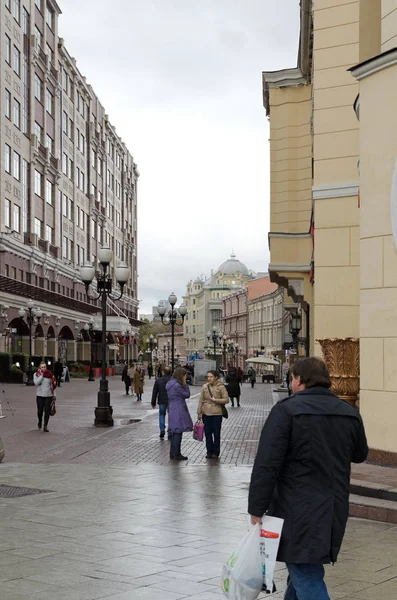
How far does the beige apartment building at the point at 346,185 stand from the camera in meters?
11.2

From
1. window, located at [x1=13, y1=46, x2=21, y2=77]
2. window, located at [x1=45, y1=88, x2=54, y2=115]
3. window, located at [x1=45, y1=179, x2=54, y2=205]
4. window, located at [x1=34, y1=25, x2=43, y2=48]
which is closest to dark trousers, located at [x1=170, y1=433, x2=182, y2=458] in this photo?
window, located at [x1=13, y1=46, x2=21, y2=77]

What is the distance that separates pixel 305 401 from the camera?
465 centimetres

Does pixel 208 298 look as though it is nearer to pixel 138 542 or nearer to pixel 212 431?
pixel 212 431

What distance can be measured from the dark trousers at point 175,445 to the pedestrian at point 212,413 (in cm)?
53

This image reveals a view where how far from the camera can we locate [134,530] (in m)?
8.75

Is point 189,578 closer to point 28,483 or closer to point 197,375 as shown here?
point 28,483

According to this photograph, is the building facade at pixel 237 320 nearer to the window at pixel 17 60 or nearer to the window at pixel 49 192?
the window at pixel 49 192

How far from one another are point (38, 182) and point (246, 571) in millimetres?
58985

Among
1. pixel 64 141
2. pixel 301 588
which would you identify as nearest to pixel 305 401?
pixel 301 588

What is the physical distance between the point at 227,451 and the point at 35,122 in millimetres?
47958

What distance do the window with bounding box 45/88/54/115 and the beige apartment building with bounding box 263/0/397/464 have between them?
39193 millimetres

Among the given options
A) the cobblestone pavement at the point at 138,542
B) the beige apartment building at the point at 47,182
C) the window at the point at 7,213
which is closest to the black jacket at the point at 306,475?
the cobblestone pavement at the point at 138,542

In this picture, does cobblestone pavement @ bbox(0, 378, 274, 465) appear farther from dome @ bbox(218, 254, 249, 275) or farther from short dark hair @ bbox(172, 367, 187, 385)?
dome @ bbox(218, 254, 249, 275)

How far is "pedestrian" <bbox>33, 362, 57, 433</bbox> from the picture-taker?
1995 cm
